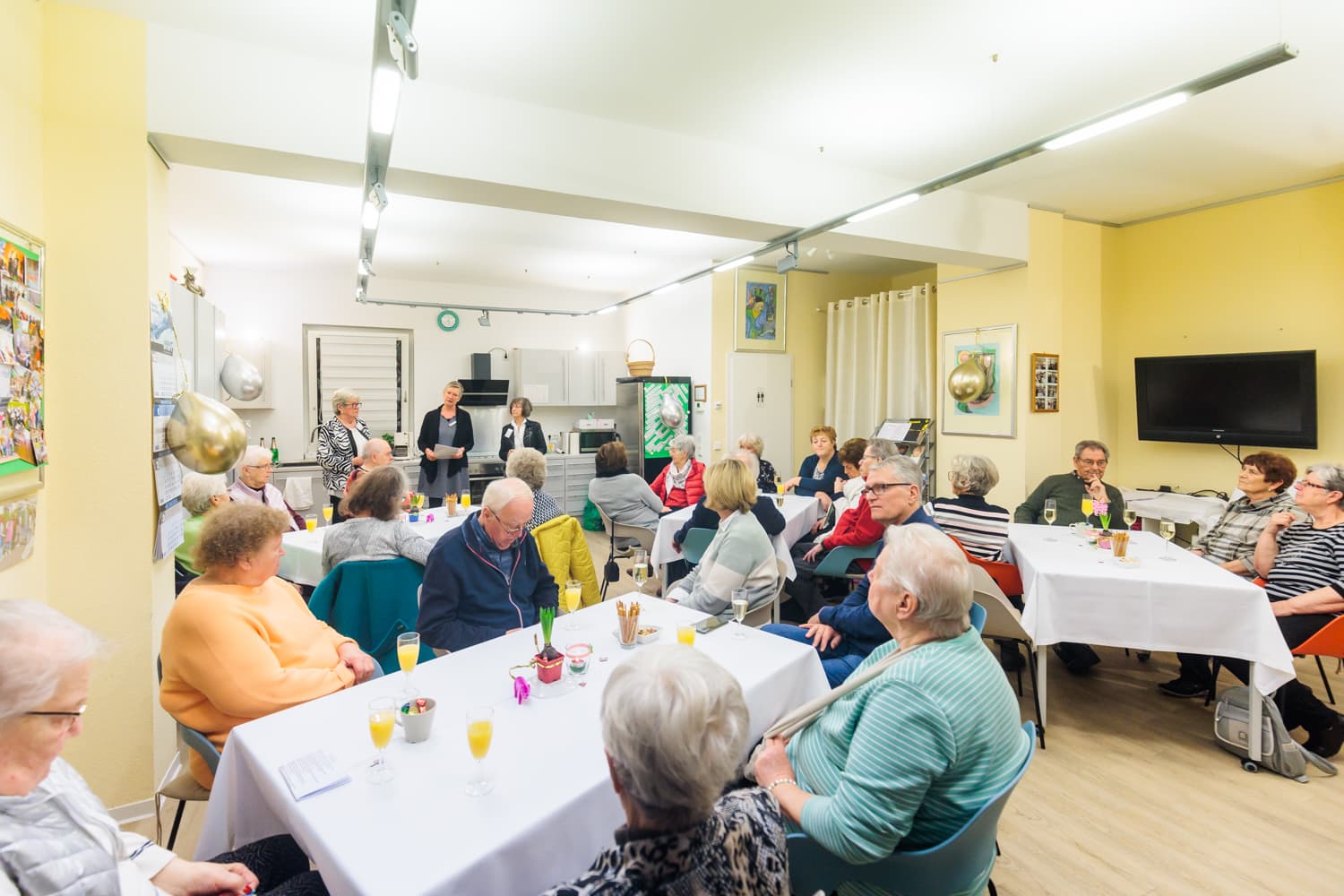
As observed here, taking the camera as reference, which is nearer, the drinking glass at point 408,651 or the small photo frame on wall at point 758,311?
the drinking glass at point 408,651

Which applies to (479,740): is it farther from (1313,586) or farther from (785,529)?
(1313,586)

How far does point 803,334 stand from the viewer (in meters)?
8.04

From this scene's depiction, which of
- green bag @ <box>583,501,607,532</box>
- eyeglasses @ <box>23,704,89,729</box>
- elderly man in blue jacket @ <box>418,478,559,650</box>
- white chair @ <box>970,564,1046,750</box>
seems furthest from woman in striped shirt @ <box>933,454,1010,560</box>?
green bag @ <box>583,501,607,532</box>

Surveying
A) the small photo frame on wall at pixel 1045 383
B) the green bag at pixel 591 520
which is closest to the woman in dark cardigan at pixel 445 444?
the green bag at pixel 591 520

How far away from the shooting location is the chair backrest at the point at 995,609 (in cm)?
286

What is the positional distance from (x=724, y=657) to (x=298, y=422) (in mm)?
7085

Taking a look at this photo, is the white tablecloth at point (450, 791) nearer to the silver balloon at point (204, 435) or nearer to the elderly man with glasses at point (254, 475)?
the silver balloon at point (204, 435)

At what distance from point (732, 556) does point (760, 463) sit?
279 cm

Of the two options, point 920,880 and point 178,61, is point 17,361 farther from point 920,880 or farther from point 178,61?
point 920,880

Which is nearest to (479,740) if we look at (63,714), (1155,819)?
(63,714)

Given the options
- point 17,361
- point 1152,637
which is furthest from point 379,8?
point 1152,637

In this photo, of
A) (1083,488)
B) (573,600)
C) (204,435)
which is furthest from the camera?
(1083,488)

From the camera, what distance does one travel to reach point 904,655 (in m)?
1.55

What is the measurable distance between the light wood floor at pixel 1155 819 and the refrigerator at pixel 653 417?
5402 mm
